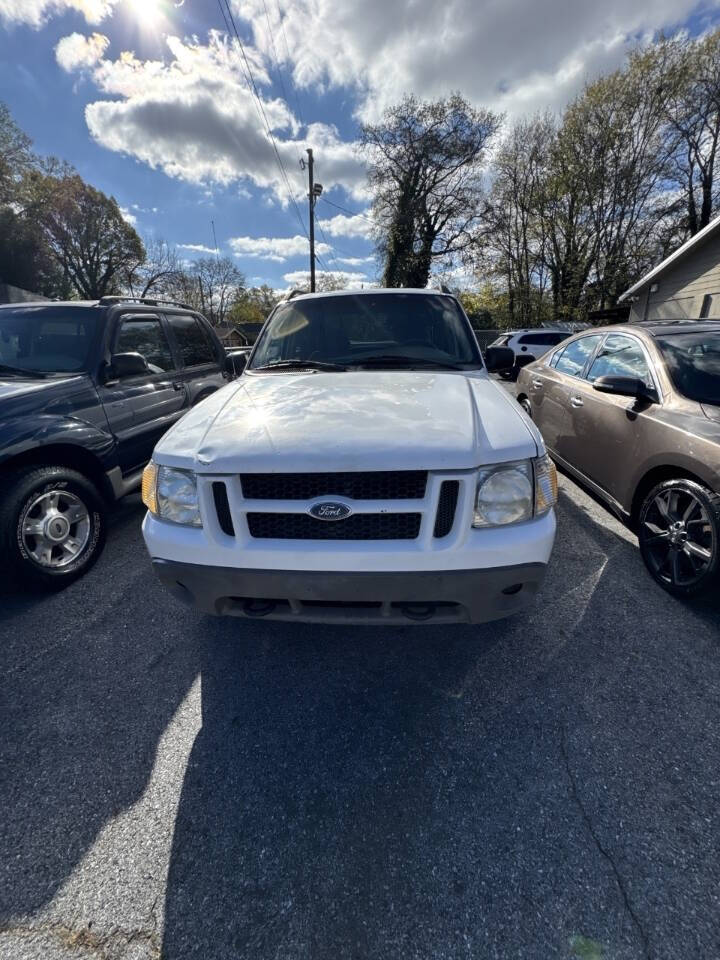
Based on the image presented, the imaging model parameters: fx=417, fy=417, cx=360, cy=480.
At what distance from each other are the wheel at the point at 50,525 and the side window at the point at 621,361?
428 centimetres

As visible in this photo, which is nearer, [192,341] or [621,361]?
[621,361]

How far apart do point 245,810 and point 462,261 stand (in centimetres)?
3152

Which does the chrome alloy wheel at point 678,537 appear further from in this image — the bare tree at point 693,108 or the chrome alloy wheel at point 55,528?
the bare tree at point 693,108

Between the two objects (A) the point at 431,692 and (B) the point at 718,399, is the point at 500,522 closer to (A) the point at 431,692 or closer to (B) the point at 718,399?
(A) the point at 431,692

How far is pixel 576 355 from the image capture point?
14.7 ft

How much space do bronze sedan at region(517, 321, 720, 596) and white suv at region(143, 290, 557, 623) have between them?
1366 millimetres

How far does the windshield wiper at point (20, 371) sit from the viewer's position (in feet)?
11.0

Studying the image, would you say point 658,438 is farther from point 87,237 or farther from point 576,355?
point 87,237

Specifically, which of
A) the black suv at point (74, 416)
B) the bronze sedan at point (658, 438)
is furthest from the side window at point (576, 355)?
the black suv at point (74, 416)

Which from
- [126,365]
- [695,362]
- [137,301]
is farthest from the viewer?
[137,301]

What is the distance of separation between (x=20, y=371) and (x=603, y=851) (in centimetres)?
463

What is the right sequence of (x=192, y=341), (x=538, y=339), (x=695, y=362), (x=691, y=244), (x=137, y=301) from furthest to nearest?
(x=538, y=339) < (x=691, y=244) < (x=192, y=341) < (x=137, y=301) < (x=695, y=362)

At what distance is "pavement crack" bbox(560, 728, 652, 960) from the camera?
122cm

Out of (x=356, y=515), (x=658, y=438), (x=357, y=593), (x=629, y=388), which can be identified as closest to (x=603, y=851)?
(x=357, y=593)
